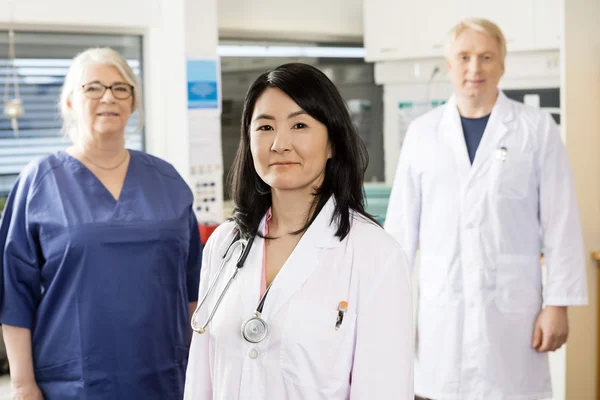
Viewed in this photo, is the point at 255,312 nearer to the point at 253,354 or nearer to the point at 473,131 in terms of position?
the point at 253,354

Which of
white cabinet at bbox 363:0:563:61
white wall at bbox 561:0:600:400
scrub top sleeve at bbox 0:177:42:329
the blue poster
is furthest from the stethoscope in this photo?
white cabinet at bbox 363:0:563:61

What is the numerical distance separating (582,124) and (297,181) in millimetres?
2141

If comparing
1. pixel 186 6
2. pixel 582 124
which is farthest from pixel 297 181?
pixel 186 6

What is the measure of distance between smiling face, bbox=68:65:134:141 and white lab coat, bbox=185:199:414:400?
87cm

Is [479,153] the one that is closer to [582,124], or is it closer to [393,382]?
[582,124]

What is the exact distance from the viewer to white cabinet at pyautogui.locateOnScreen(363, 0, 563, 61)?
13.4ft

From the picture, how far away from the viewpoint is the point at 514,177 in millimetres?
2355

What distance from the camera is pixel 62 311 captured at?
6.57ft

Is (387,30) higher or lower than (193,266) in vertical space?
higher

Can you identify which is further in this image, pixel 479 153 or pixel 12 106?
pixel 12 106

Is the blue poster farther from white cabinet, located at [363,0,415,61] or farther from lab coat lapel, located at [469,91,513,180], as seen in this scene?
lab coat lapel, located at [469,91,513,180]

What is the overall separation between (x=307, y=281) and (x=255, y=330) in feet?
0.41

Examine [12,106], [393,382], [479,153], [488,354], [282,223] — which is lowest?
[488,354]

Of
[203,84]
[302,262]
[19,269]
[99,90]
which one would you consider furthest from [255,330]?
[203,84]
